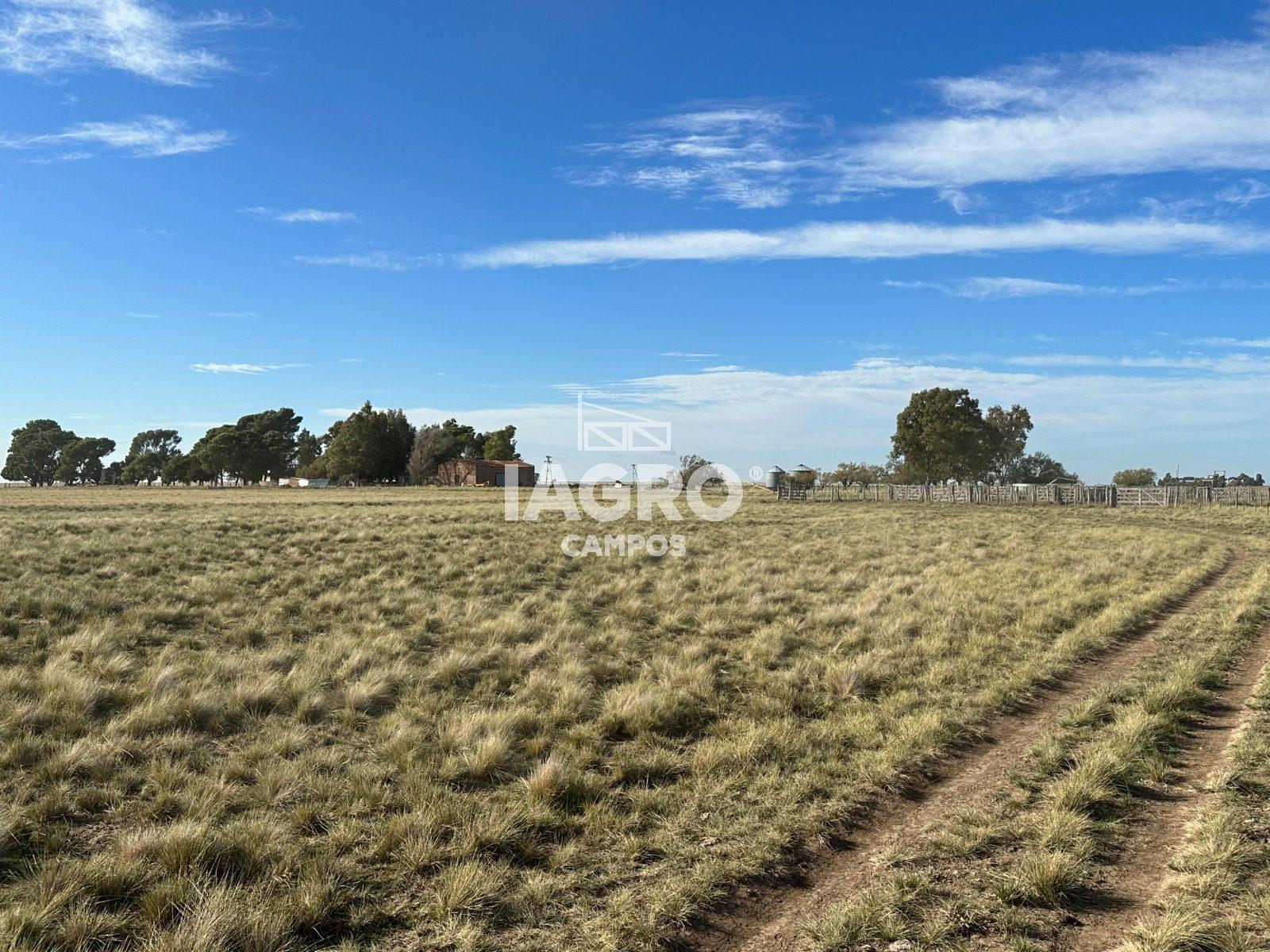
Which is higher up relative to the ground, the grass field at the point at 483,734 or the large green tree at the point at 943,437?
the large green tree at the point at 943,437

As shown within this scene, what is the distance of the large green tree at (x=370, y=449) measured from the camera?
10831cm


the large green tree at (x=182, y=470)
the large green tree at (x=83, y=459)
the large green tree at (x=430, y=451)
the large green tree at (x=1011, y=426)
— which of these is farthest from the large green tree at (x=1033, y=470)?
the large green tree at (x=83, y=459)

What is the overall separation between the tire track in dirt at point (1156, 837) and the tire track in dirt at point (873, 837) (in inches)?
42.7

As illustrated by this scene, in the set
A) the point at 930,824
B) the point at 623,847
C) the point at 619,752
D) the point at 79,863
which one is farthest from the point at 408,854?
the point at 930,824

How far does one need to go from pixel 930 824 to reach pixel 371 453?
363 feet

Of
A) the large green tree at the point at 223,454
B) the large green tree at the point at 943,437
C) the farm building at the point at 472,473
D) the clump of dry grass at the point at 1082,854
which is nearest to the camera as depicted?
the clump of dry grass at the point at 1082,854

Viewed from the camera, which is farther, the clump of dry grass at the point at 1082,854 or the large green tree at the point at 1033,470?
the large green tree at the point at 1033,470

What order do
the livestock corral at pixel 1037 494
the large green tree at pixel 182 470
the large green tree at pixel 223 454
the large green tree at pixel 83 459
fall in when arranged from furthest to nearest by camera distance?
the large green tree at pixel 83 459 → the large green tree at pixel 182 470 → the large green tree at pixel 223 454 → the livestock corral at pixel 1037 494

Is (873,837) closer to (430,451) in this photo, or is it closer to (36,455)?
(430,451)

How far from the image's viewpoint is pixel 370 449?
108062mm

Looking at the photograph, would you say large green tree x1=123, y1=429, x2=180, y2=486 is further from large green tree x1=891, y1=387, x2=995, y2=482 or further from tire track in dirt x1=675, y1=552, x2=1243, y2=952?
tire track in dirt x1=675, y1=552, x2=1243, y2=952

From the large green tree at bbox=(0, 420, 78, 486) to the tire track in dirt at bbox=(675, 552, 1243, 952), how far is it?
624ft

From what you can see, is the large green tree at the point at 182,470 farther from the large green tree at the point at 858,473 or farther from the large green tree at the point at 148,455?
the large green tree at the point at 858,473

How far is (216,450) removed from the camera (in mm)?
116812
